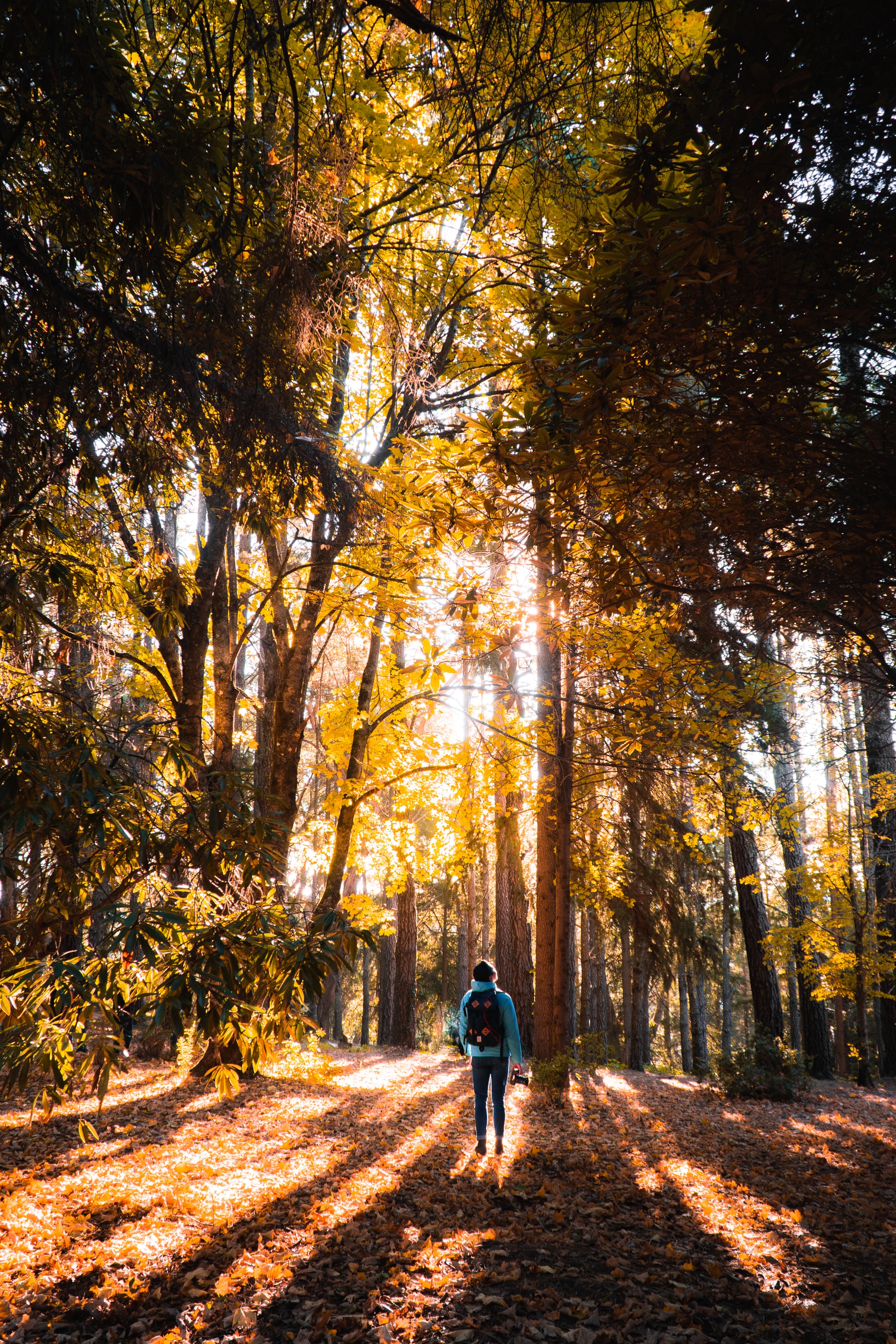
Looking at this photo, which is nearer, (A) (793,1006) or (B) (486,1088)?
(B) (486,1088)

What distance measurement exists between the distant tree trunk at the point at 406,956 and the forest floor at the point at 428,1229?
7.58 m

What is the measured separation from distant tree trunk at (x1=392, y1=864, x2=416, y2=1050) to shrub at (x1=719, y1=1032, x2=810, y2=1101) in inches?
272

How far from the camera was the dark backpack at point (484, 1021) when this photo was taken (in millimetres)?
6059

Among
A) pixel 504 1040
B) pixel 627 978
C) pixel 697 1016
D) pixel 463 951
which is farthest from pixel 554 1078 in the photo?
pixel 463 951

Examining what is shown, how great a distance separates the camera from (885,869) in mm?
12508

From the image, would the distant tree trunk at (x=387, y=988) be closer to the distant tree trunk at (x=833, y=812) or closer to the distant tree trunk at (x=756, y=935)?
the distant tree trunk at (x=756, y=935)

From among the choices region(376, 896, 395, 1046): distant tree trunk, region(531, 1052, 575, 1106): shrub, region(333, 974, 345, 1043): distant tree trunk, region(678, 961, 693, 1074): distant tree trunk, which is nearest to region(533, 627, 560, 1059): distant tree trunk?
region(531, 1052, 575, 1106): shrub

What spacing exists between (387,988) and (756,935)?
11.5 metres

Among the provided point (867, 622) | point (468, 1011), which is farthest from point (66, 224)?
point (468, 1011)

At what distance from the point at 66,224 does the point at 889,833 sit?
48.2ft

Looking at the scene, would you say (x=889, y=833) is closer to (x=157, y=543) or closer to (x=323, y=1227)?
(x=323, y=1227)

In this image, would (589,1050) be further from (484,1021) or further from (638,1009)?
(638,1009)

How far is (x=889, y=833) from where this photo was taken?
1276cm

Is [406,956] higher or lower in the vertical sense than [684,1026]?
higher
